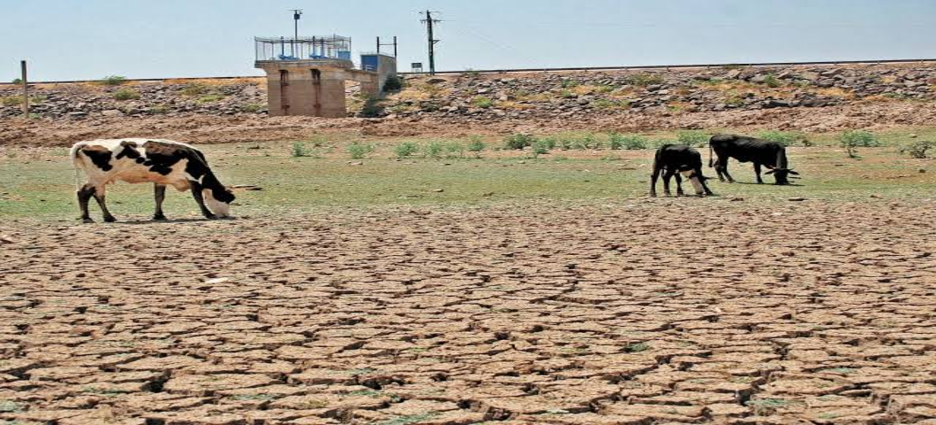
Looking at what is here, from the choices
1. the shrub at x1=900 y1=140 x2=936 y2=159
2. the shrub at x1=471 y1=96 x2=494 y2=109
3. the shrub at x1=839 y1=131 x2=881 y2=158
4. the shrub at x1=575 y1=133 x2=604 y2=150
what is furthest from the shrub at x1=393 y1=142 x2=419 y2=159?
the shrub at x1=471 y1=96 x2=494 y2=109

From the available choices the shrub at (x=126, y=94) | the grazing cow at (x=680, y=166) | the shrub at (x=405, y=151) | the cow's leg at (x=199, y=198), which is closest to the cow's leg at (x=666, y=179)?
the grazing cow at (x=680, y=166)

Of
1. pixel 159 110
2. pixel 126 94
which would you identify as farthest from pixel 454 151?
pixel 126 94

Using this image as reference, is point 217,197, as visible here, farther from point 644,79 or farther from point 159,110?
point 644,79

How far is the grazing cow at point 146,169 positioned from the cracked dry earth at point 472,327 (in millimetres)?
2522

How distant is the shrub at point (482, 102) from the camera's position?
55750 mm

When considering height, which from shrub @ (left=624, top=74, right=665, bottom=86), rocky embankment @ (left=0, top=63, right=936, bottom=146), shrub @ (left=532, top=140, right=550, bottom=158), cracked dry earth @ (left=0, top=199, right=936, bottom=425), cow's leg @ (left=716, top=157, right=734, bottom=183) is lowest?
cracked dry earth @ (left=0, top=199, right=936, bottom=425)

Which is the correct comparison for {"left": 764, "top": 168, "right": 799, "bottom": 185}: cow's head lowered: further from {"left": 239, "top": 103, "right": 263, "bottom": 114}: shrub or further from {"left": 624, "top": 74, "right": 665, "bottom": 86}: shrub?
{"left": 239, "top": 103, "right": 263, "bottom": 114}: shrub

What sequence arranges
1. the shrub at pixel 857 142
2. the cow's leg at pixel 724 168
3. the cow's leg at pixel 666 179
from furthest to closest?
the shrub at pixel 857 142 → the cow's leg at pixel 724 168 → the cow's leg at pixel 666 179

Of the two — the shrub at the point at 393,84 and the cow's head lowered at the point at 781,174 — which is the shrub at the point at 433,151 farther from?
the shrub at the point at 393,84

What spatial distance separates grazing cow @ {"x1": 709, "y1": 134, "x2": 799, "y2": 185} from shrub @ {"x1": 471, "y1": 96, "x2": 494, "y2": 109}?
97.7 ft

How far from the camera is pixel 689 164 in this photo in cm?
2175

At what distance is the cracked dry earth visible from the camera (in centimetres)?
599

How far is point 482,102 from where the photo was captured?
5650 cm

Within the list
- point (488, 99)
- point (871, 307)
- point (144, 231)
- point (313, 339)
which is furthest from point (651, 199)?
point (488, 99)
